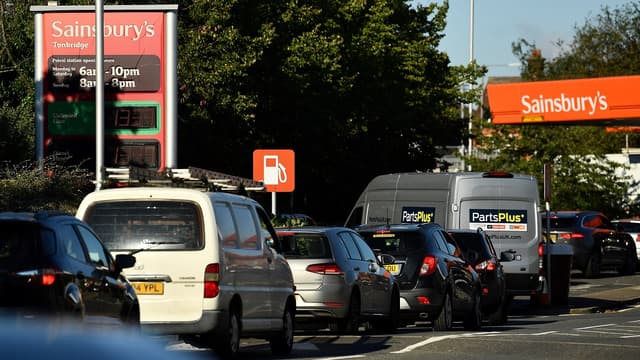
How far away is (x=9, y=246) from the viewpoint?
11.1 meters

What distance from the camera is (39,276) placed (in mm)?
10898

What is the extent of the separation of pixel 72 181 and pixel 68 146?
8.09 feet

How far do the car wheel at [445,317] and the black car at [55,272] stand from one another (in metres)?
8.60

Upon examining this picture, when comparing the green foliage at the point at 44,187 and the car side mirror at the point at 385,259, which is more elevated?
the green foliage at the point at 44,187

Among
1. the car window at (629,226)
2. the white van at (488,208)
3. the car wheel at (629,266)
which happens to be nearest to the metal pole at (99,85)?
the white van at (488,208)

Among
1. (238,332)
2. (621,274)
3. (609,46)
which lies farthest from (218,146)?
(609,46)

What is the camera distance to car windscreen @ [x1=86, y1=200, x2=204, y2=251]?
14055mm

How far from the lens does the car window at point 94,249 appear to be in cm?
1225

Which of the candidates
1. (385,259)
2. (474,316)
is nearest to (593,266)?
(474,316)

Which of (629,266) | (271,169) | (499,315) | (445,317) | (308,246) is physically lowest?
(629,266)

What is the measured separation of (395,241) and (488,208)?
6.15m

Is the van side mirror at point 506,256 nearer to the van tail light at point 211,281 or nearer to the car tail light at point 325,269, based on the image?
the car tail light at point 325,269

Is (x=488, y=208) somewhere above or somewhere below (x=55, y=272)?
below

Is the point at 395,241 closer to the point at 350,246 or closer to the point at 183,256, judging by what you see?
the point at 350,246
